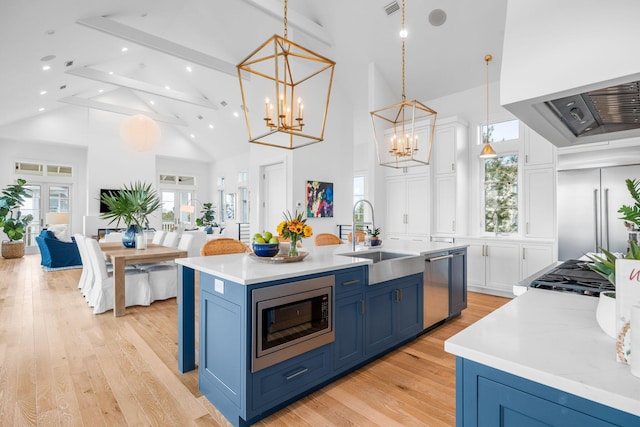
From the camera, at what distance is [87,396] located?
7.00 feet

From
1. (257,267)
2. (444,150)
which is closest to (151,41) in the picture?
(444,150)

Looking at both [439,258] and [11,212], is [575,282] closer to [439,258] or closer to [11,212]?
[439,258]

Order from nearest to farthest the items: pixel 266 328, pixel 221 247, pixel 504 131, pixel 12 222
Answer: pixel 266 328 → pixel 221 247 → pixel 504 131 → pixel 12 222

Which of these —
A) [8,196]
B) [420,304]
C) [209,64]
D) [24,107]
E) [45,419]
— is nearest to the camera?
[45,419]

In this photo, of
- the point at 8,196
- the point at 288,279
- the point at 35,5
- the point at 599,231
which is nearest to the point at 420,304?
the point at 288,279

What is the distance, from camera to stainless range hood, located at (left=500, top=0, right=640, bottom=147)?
792 millimetres

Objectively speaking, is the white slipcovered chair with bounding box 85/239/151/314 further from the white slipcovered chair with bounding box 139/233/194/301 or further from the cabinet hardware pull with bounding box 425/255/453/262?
the cabinet hardware pull with bounding box 425/255/453/262

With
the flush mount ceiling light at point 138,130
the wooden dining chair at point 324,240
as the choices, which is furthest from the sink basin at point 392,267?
the flush mount ceiling light at point 138,130

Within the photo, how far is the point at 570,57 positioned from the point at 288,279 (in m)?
1.61

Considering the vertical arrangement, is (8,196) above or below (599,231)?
above

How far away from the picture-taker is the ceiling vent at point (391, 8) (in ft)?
15.8

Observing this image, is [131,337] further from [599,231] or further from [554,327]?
[599,231]

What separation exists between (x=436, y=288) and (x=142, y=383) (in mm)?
2739

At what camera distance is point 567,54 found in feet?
2.83
